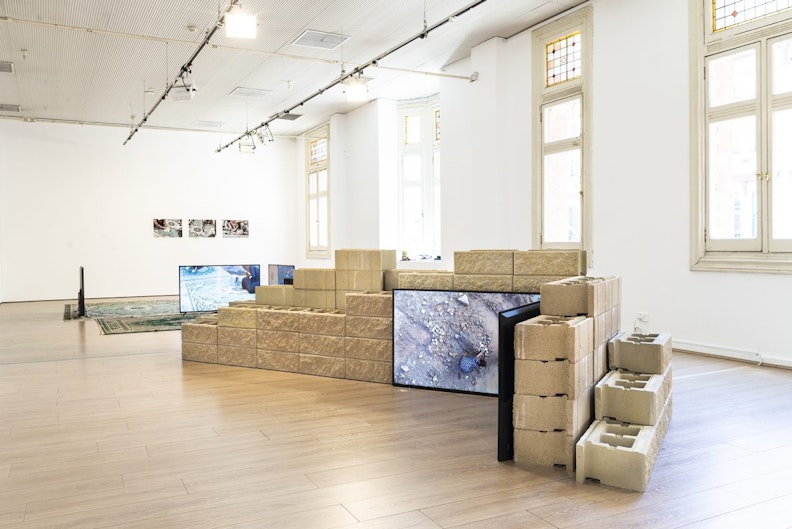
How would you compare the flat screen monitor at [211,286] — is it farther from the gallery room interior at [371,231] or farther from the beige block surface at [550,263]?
the beige block surface at [550,263]

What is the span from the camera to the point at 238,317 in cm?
646

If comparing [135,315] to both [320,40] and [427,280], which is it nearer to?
[320,40]

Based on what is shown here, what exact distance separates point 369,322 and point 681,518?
10.7 feet

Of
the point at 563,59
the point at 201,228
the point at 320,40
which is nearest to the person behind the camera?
the point at 563,59

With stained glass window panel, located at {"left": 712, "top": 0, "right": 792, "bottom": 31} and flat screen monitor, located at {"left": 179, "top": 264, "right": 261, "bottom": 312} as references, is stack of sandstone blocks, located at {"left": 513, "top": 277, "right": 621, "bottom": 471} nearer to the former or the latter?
stained glass window panel, located at {"left": 712, "top": 0, "right": 792, "bottom": 31}

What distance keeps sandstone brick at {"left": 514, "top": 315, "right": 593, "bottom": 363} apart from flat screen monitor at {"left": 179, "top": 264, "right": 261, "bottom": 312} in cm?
745

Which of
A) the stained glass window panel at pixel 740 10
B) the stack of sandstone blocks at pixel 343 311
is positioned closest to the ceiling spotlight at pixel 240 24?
the stack of sandstone blocks at pixel 343 311

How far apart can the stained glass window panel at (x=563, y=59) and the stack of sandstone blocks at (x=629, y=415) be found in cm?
550

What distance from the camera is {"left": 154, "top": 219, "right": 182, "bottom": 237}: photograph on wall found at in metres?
16.4

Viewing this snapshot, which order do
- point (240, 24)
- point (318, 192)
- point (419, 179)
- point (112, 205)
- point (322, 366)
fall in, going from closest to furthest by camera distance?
1. point (322, 366)
2. point (240, 24)
3. point (419, 179)
4. point (112, 205)
5. point (318, 192)

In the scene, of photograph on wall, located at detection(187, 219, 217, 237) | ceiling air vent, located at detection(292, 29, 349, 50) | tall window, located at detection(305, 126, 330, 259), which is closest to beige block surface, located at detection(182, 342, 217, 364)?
ceiling air vent, located at detection(292, 29, 349, 50)

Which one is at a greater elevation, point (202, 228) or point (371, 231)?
point (202, 228)

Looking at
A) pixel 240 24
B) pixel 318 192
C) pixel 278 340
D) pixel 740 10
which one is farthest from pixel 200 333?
pixel 318 192

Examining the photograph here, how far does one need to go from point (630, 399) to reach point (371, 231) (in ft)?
36.5
